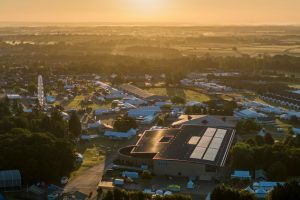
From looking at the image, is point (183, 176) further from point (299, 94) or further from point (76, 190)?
point (299, 94)

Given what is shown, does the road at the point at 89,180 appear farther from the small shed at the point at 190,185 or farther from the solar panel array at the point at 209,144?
the solar panel array at the point at 209,144

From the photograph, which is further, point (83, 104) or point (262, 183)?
point (83, 104)

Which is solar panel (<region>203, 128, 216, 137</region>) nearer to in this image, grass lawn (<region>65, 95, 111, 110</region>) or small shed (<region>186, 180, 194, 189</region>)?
small shed (<region>186, 180, 194, 189</region>)

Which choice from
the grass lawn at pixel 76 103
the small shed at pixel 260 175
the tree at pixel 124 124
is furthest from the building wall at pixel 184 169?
the grass lawn at pixel 76 103

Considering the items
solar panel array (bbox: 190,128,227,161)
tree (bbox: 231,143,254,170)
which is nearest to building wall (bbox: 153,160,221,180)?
solar panel array (bbox: 190,128,227,161)

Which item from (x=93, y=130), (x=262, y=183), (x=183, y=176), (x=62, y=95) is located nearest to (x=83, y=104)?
(x=62, y=95)

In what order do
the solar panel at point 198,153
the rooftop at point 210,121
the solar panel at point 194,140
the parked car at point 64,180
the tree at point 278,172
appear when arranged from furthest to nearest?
the rooftop at point 210,121 → the solar panel at point 194,140 → the solar panel at point 198,153 → the tree at point 278,172 → the parked car at point 64,180


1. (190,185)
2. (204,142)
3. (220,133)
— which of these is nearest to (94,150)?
(204,142)
